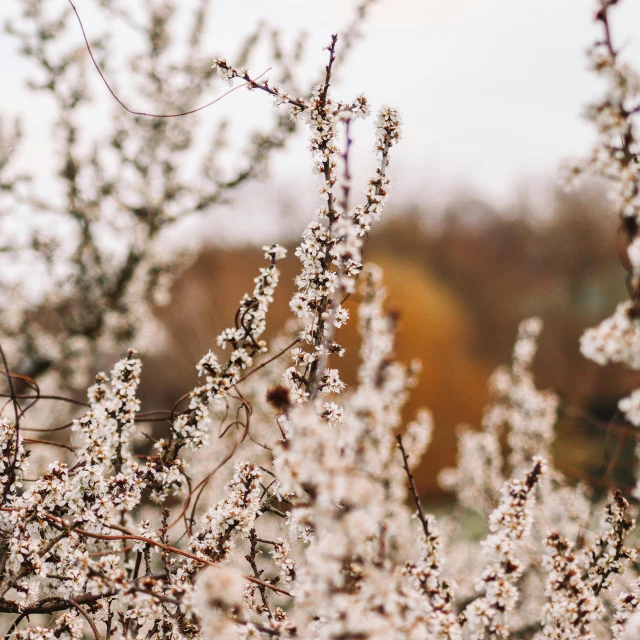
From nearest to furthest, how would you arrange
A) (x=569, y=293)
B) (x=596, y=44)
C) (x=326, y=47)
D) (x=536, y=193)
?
(x=596, y=44) < (x=326, y=47) < (x=569, y=293) < (x=536, y=193)

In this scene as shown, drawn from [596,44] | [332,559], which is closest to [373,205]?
[596,44]

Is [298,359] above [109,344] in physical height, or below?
below

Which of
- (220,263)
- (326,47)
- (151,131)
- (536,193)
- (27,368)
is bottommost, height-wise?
(326,47)

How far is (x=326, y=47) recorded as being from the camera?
148cm

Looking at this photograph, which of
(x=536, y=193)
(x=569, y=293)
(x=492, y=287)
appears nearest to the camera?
(x=569, y=293)

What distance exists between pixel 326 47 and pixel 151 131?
4.17 meters

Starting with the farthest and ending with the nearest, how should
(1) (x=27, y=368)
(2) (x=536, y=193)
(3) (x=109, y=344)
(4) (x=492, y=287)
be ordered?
(2) (x=536, y=193) < (4) (x=492, y=287) < (3) (x=109, y=344) < (1) (x=27, y=368)

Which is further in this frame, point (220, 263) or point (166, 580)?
point (220, 263)

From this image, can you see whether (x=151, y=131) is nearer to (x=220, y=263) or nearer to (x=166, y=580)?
(x=166, y=580)

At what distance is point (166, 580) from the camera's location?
1540 mm

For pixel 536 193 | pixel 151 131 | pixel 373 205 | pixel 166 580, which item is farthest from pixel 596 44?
pixel 536 193

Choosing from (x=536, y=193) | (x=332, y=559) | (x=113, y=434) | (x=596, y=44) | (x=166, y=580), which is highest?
(x=536, y=193)

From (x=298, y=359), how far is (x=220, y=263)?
15235 mm

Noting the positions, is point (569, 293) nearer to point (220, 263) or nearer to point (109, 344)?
point (220, 263)
